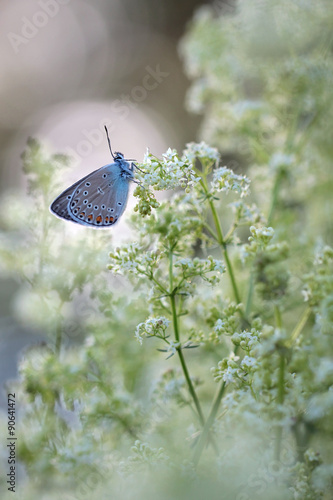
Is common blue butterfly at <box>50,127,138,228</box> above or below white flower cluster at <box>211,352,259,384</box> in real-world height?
above

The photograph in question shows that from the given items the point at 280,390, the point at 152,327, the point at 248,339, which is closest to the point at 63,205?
the point at 152,327

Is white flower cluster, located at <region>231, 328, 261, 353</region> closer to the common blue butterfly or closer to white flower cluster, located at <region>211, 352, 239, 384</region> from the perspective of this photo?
→ white flower cluster, located at <region>211, 352, 239, 384</region>

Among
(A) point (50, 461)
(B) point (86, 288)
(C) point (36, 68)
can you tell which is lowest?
(A) point (50, 461)

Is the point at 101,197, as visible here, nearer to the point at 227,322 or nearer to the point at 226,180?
the point at 226,180

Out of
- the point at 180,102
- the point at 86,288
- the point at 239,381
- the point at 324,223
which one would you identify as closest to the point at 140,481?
the point at 239,381

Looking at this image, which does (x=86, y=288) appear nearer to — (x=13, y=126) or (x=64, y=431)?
(x=64, y=431)

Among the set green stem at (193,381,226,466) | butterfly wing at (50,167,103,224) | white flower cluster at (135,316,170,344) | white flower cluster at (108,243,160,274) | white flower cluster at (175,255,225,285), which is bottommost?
green stem at (193,381,226,466)

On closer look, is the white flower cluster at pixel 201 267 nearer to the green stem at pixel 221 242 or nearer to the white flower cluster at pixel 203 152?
the green stem at pixel 221 242

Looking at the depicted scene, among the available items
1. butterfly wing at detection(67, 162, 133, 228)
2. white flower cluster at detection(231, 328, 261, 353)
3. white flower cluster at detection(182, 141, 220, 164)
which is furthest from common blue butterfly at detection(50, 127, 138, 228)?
white flower cluster at detection(231, 328, 261, 353)
